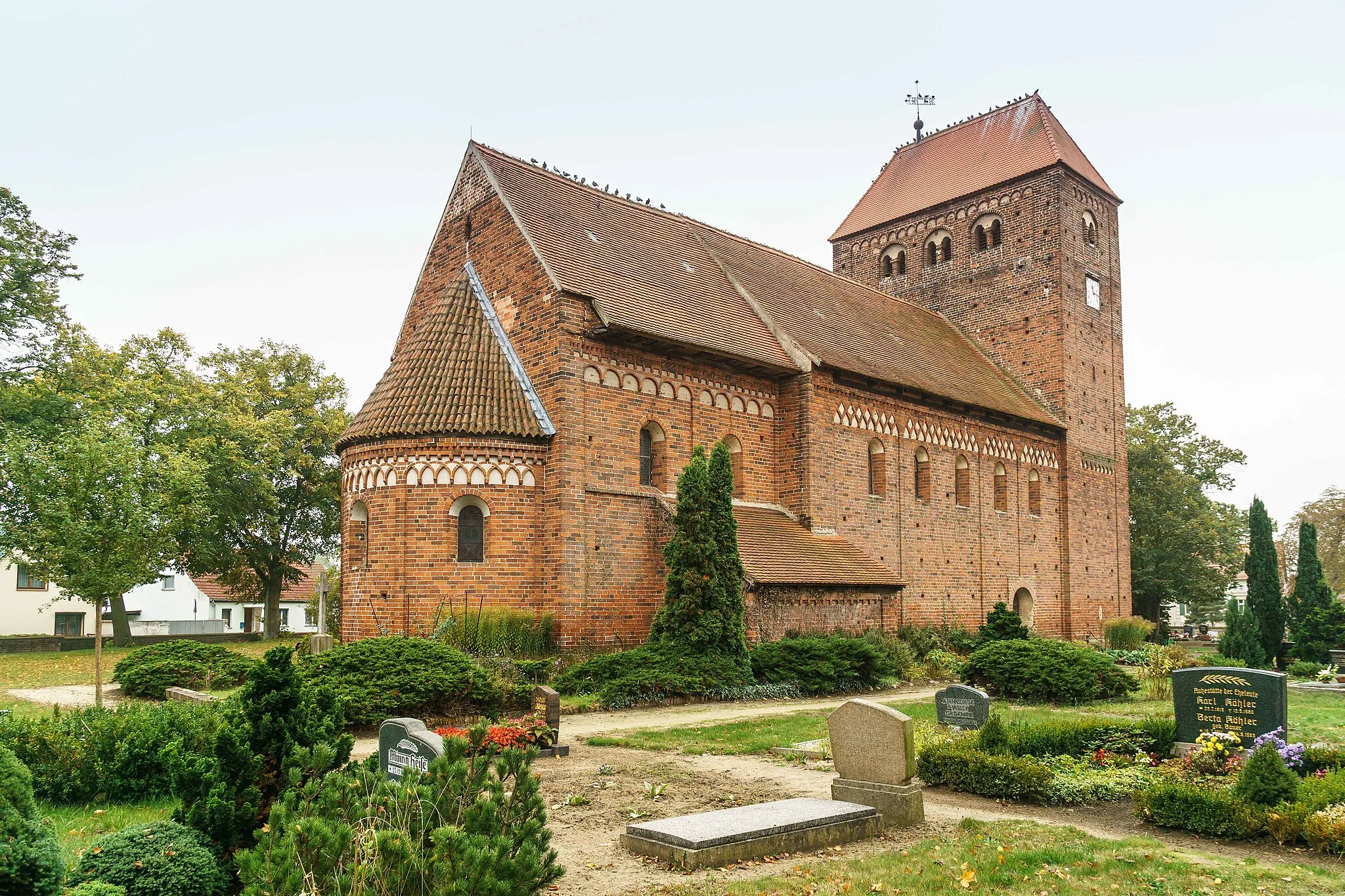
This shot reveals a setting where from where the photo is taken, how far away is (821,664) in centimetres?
1925

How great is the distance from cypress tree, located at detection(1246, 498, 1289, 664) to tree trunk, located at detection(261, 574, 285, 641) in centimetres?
3358

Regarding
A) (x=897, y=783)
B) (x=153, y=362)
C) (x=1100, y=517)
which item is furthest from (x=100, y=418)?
(x=1100, y=517)

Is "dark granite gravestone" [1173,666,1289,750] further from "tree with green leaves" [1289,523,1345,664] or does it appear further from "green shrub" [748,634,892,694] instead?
"tree with green leaves" [1289,523,1345,664]

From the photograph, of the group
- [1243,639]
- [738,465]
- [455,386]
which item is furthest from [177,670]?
[1243,639]

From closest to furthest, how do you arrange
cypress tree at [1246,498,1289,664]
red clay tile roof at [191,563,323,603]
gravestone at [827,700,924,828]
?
gravestone at [827,700,924,828]
cypress tree at [1246,498,1289,664]
red clay tile roof at [191,563,323,603]

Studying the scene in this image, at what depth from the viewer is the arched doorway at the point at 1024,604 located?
104ft

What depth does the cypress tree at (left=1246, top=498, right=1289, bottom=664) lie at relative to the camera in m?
29.3

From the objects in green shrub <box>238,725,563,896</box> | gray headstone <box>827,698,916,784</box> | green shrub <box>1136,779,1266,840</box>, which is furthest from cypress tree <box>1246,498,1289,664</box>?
green shrub <box>238,725,563,896</box>

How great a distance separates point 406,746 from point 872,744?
13.9 feet

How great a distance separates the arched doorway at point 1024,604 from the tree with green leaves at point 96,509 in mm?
24906

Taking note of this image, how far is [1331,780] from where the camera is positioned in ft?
28.5

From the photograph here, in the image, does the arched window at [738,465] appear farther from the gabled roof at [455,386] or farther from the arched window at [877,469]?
the gabled roof at [455,386]

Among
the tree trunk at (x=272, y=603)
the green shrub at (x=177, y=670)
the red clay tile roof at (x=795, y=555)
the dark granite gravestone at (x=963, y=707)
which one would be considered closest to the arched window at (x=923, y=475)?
the red clay tile roof at (x=795, y=555)

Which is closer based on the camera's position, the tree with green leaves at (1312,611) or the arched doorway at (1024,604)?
the tree with green leaves at (1312,611)
